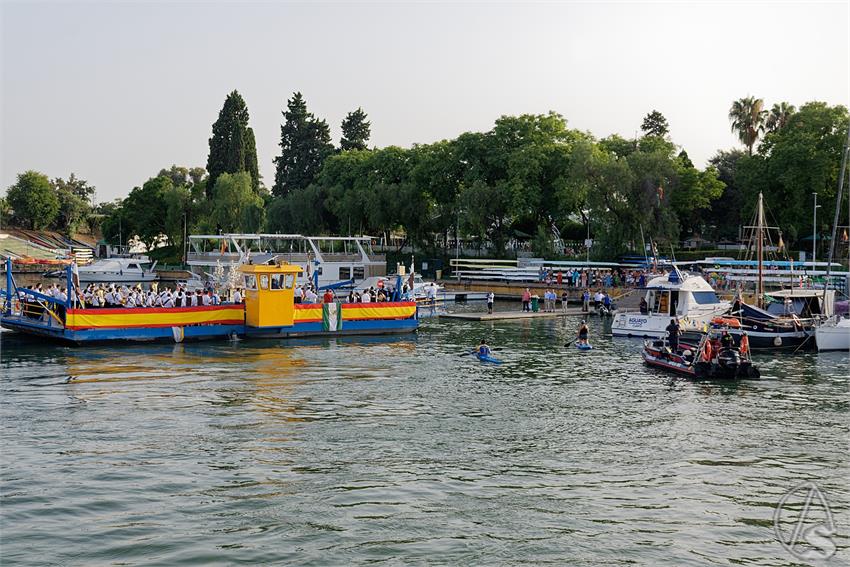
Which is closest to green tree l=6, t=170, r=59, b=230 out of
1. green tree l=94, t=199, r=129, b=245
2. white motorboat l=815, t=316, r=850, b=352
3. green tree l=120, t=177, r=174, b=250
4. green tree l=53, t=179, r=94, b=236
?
green tree l=53, t=179, r=94, b=236

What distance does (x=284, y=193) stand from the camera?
122438 millimetres

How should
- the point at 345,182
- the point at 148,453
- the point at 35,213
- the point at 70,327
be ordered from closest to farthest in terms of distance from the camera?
the point at 148,453 → the point at 70,327 → the point at 345,182 → the point at 35,213

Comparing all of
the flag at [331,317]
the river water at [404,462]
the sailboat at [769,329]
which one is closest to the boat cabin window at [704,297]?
the sailboat at [769,329]

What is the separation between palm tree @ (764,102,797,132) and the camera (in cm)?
8656

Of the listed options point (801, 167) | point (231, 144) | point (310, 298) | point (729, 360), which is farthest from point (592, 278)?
point (231, 144)

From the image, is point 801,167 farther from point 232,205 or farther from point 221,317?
point 232,205

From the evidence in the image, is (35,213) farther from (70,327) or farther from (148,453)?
(148,453)

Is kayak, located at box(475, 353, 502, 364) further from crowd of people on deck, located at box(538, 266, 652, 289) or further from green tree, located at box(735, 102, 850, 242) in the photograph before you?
green tree, located at box(735, 102, 850, 242)

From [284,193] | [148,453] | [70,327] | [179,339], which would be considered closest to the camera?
[148,453]

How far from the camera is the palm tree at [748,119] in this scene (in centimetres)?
8838

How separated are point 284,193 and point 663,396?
9747cm

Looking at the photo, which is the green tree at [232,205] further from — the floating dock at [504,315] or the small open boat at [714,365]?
the small open boat at [714,365]

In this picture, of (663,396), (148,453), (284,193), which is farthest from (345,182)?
(148,453)

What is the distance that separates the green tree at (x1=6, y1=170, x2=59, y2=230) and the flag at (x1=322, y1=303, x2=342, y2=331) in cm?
13134
